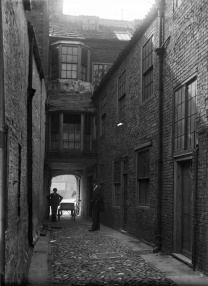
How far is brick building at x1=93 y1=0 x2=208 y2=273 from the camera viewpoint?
8023mm

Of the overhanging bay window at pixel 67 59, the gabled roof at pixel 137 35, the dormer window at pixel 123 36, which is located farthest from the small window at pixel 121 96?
the dormer window at pixel 123 36

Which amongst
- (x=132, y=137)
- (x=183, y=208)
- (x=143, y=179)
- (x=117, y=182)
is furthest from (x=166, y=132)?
(x=117, y=182)

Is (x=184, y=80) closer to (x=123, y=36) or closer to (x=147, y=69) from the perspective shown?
(x=147, y=69)

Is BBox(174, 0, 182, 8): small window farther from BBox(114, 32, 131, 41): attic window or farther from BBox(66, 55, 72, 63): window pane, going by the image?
BBox(114, 32, 131, 41): attic window

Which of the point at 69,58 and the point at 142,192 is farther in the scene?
the point at 69,58

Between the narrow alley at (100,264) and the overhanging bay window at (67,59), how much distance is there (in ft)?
37.3

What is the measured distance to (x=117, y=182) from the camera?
16.1 metres

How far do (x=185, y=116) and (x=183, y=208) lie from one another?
6.61ft

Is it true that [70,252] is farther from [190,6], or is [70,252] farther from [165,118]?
[190,6]

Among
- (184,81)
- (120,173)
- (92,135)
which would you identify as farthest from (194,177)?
(92,135)

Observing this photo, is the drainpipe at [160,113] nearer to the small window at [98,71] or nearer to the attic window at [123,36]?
the small window at [98,71]

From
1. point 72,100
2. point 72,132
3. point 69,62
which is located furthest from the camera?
point 69,62

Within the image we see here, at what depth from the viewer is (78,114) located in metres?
Answer: 22.0

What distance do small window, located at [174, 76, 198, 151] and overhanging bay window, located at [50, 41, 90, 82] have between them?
13302 millimetres
